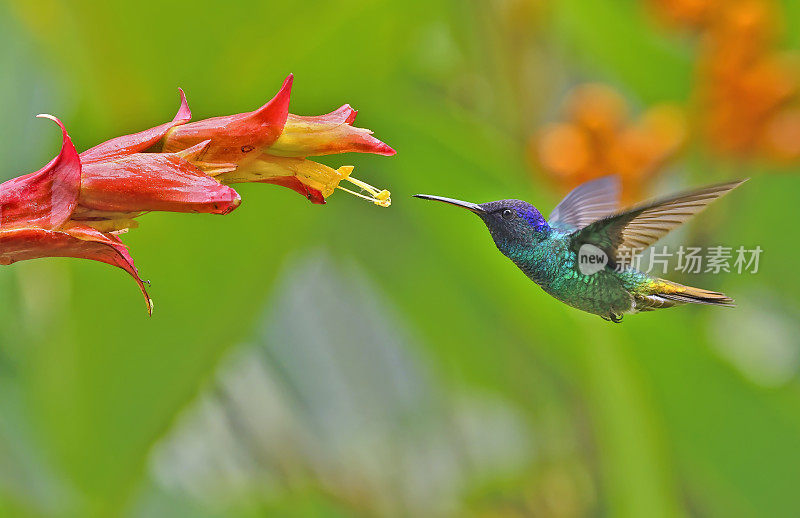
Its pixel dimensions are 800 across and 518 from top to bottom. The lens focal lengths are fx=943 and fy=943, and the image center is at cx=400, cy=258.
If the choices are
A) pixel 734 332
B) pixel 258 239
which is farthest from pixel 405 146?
pixel 734 332

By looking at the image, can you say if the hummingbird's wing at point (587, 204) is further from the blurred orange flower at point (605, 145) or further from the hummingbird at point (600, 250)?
the blurred orange flower at point (605, 145)

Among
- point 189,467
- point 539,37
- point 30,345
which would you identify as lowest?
point 189,467

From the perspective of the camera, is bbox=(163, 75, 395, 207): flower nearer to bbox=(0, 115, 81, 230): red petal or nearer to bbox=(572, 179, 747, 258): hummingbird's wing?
bbox=(0, 115, 81, 230): red petal

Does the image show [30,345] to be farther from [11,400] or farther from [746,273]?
[746,273]

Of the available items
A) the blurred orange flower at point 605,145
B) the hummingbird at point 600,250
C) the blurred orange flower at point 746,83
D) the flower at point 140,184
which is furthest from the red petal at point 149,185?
the blurred orange flower at point 746,83

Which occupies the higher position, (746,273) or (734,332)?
(746,273)

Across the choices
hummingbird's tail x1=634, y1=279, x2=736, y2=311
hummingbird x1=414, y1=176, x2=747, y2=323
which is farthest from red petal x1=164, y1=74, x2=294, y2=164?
hummingbird's tail x1=634, y1=279, x2=736, y2=311

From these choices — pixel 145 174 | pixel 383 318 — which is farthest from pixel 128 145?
pixel 383 318
